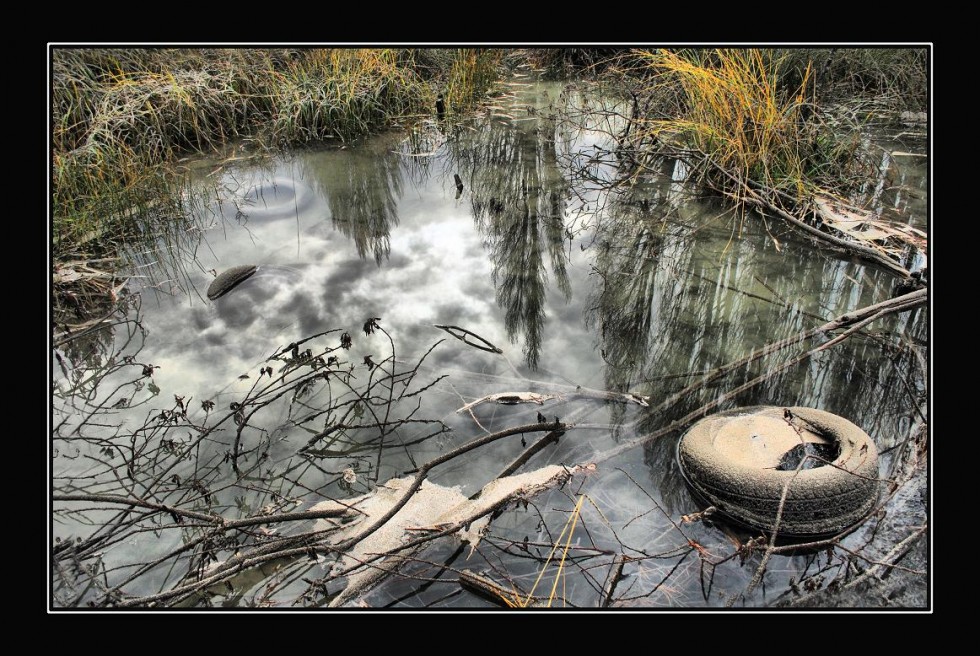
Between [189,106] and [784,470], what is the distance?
4352 millimetres

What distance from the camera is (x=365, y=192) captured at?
4559mm

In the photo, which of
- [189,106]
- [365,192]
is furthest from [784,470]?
[189,106]

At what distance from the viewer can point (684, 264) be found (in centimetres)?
368

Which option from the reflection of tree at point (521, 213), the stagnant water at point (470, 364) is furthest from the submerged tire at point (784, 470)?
the reflection of tree at point (521, 213)

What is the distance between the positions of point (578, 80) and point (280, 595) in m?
5.41

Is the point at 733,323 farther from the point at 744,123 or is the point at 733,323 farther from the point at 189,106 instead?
the point at 189,106

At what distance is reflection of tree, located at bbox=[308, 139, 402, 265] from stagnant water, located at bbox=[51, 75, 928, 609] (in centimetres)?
2

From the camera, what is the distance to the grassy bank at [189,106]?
400 cm

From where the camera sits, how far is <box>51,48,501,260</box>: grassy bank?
4004 mm

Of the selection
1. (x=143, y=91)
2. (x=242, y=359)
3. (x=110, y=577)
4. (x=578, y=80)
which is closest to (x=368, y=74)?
(x=143, y=91)

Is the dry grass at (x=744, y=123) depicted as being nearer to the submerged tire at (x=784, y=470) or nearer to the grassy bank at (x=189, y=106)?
the submerged tire at (x=784, y=470)
